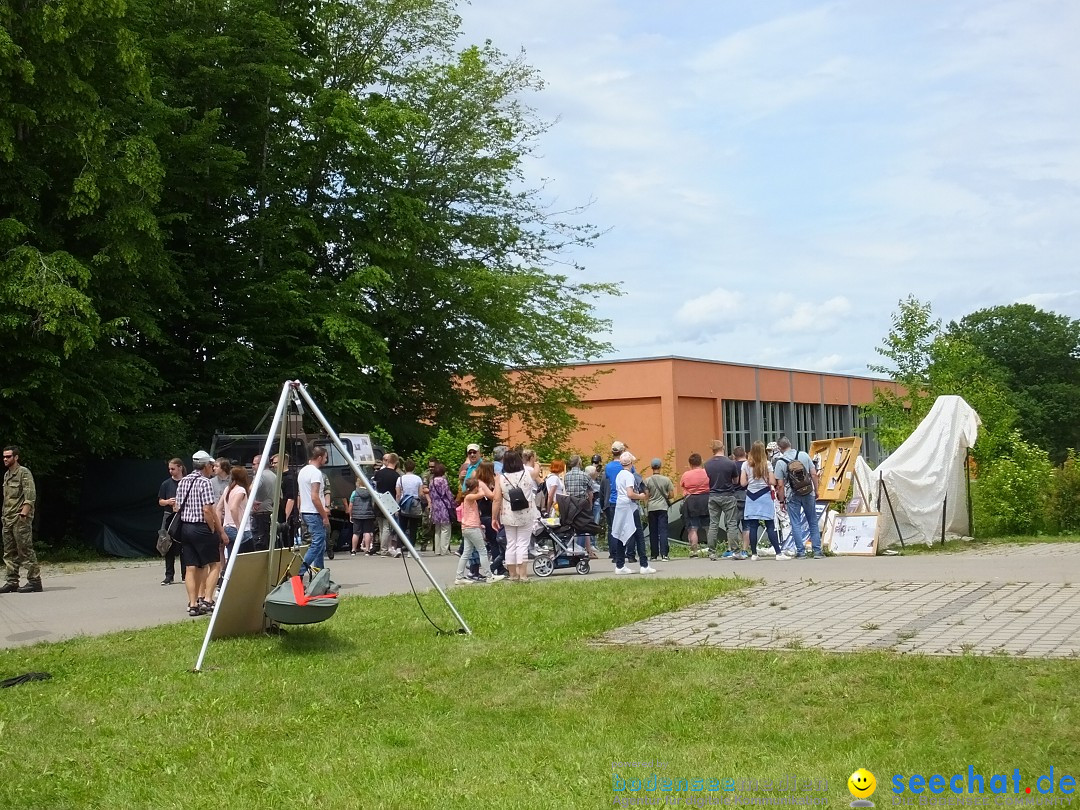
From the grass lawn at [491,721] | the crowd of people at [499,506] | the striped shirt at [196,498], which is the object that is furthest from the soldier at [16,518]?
the grass lawn at [491,721]

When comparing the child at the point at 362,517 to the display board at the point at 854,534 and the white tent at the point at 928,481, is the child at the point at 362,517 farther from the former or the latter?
the white tent at the point at 928,481

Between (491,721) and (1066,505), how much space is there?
60.9ft

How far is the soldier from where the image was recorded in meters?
15.9

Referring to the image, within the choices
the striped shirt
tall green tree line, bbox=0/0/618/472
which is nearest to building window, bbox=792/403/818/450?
tall green tree line, bbox=0/0/618/472

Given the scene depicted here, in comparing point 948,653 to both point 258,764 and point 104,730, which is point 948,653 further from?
point 104,730

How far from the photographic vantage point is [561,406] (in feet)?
118

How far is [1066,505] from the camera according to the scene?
2272 centimetres

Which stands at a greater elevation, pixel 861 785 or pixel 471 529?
pixel 471 529

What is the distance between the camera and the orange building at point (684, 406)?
48.8 meters

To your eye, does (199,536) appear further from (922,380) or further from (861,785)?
(922,380)

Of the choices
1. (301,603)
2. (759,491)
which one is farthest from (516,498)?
(301,603)

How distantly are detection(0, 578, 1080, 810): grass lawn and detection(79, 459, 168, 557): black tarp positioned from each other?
14.9 metres

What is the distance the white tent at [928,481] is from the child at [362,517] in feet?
29.9

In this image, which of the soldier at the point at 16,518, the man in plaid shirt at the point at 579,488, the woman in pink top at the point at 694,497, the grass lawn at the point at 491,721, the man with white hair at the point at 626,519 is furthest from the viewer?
the woman in pink top at the point at 694,497
